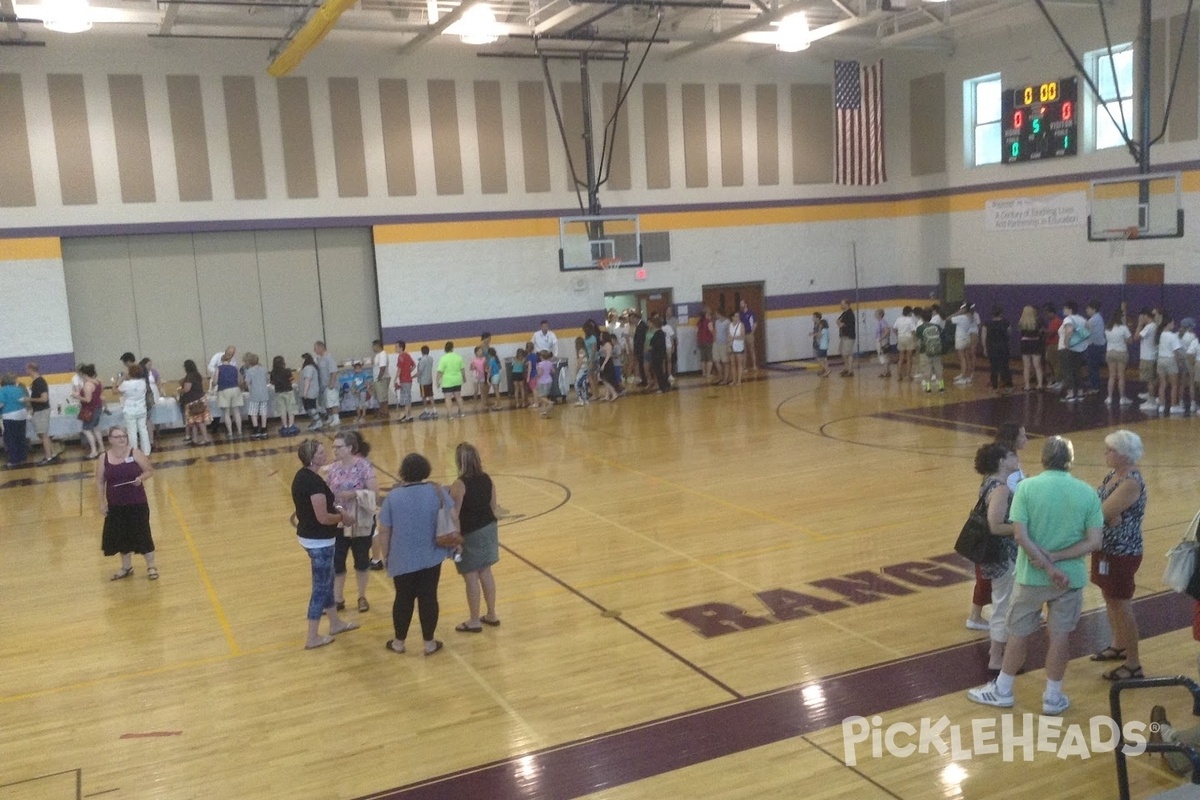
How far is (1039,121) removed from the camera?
70.9ft

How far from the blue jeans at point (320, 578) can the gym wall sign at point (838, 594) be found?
2.64 metres

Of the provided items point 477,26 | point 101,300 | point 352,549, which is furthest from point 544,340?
point 352,549

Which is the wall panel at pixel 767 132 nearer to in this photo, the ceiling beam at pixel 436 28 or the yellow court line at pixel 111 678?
the ceiling beam at pixel 436 28

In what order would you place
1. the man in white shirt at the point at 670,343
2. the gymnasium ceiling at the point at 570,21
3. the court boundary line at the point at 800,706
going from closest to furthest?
the court boundary line at the point at 800,706 < the gymnasium ceiling at the point at 570,21 < the man in white shirt at the point at 670,343

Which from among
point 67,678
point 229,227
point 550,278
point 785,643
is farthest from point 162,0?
point 785,643

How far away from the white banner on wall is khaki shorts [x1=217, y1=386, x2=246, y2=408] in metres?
17.4

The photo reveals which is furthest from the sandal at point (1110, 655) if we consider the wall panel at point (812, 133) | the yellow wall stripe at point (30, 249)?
the wall panel at point (812, 133)

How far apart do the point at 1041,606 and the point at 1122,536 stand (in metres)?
0.77

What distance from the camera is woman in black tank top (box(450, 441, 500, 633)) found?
7.21m

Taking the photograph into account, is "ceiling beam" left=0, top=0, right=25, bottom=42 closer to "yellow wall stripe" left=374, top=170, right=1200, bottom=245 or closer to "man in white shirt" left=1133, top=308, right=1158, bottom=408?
"yellow wall stripe" left=374, top=170, right=1200, bottom=245

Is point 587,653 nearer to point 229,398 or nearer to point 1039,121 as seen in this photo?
point 229,398

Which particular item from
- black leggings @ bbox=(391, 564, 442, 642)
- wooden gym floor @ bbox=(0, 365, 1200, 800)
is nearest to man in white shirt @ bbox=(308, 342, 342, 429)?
wooden gym floor @ bbox=(0, 365, 1200, 800)

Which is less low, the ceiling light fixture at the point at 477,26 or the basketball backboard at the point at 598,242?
the ceiling light fixture at the point at 477,26

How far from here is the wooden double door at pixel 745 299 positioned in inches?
957
